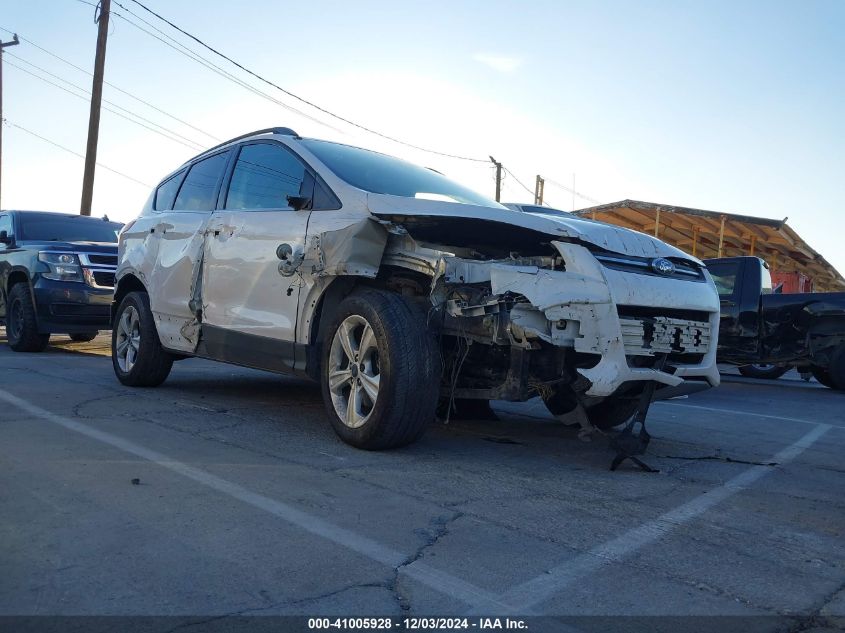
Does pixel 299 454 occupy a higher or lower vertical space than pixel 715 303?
lower

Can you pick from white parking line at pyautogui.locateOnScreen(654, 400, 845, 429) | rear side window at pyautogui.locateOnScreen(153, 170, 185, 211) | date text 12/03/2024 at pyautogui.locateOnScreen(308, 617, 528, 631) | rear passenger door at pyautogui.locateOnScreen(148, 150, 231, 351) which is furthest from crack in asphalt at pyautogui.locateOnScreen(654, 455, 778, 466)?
rear side window at pyautogui.locateOnScreen(153, 170, 185, 211)

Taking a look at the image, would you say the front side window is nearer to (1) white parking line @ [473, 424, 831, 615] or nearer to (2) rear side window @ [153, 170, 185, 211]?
(2) rear side window @ [153, 170, 185, 211]

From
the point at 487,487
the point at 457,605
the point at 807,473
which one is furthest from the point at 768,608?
the point at 807,473

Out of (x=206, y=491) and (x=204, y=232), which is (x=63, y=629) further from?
(x=204, y=232)

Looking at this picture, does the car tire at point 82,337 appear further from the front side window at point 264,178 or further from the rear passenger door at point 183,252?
the front side window at point 264,178

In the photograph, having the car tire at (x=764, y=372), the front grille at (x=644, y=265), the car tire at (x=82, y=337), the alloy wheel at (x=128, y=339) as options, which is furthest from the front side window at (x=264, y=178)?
the car tire at (x=764, y=372)

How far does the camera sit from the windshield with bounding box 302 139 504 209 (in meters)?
5.09

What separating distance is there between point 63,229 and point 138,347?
16.1 ft

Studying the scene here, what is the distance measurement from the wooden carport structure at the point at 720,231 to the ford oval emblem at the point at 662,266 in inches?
551

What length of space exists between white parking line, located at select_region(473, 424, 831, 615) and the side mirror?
111 inches

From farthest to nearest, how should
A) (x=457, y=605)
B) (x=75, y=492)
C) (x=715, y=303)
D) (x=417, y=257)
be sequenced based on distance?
(x=715, y=303) < (x=417, y=257) < (x=75, y=492) < (x=457, y=605)

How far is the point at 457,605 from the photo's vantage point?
248 cm

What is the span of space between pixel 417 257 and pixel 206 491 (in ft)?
5.74

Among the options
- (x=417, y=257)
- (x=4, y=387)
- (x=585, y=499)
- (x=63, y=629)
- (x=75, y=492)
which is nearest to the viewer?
(x=63, y=629)
